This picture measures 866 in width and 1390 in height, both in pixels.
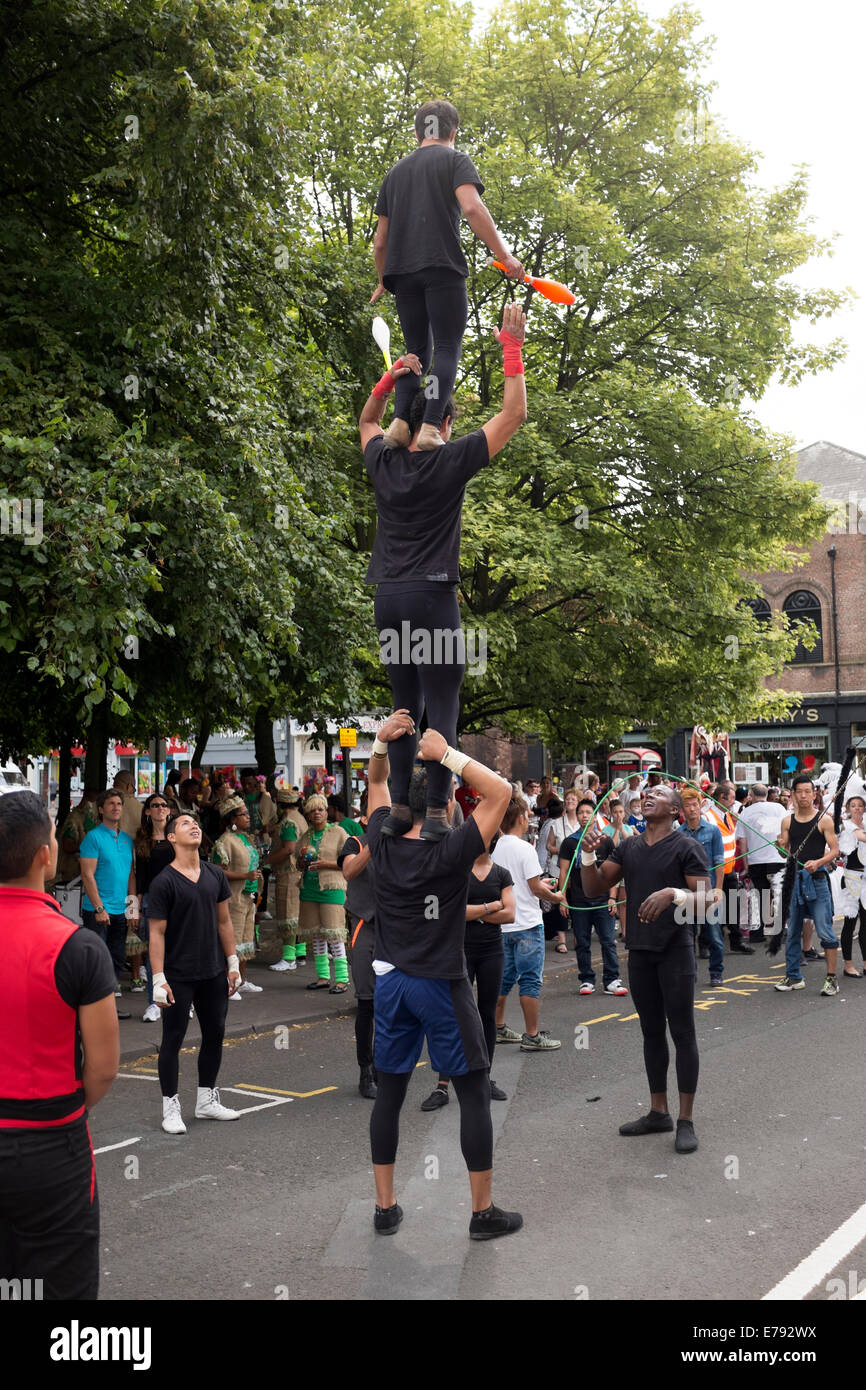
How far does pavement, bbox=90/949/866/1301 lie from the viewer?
4.77 m

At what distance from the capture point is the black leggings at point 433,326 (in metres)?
4.63

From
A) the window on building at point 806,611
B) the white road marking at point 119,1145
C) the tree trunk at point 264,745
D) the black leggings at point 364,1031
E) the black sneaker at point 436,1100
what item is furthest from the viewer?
the window on building at point 806,611

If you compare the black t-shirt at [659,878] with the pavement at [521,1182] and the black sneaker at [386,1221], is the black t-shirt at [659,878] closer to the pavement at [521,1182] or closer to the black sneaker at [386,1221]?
the pavement at [521,1182]

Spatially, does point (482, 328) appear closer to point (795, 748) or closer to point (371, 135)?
point (371, 135)

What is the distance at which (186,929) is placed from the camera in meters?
7.27

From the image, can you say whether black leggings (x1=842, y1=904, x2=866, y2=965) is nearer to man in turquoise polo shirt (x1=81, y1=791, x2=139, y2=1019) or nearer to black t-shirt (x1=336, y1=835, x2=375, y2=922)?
black t-shirt (x1=336, y1=835, x2=375, y2=922)

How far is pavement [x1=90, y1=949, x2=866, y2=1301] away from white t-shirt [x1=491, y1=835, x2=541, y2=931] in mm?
1086

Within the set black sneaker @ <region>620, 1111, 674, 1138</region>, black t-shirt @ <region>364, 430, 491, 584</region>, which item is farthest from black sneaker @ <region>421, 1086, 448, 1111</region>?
black t-shirt @ <region>364, 430, 491, 584</region>

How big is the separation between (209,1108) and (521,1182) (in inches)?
94.1

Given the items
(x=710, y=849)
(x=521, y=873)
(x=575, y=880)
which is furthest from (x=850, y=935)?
(x=521, y=873)

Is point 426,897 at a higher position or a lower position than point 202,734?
lower

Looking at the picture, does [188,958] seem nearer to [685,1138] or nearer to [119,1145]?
[119,1145]

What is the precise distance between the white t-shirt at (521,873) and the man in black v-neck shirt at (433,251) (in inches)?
208

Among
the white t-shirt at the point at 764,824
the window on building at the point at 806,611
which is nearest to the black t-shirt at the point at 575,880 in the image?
the white t-shirt at the point at 764,824
